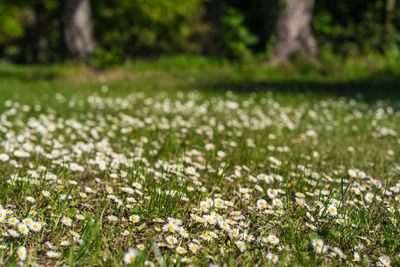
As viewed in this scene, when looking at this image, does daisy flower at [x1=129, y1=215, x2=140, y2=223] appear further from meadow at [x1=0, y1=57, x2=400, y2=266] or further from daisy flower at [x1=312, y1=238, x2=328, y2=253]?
daisy flower at [x1=312, y1=238, x2=328, y2=253]

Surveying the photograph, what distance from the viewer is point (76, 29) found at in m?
11.1

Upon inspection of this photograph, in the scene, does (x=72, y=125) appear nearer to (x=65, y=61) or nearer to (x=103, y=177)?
(x=103, y=177)

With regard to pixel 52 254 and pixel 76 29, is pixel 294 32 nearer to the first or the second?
pixel 76 29

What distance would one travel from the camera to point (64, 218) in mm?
2057

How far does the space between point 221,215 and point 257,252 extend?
442 millimetres

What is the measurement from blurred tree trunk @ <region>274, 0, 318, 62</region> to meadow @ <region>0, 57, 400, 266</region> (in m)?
5.92

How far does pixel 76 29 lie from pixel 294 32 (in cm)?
712

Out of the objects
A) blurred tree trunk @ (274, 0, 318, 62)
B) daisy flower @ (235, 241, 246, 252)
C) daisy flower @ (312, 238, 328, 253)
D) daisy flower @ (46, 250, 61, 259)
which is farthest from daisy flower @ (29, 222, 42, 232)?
blurred tree trunk @ (274, 0, 318, 62)

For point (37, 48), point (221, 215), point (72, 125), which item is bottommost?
point (37, 48)

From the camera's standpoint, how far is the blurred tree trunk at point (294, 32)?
11430mm

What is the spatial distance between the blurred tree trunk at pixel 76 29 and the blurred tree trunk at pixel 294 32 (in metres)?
6.26

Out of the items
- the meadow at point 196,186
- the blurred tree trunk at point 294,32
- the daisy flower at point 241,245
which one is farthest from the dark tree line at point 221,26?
the daisy flower at point 241,245

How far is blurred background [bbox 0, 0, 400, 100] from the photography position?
35.9 ft

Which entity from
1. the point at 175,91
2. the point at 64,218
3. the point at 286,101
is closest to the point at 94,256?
the point at 64,218
